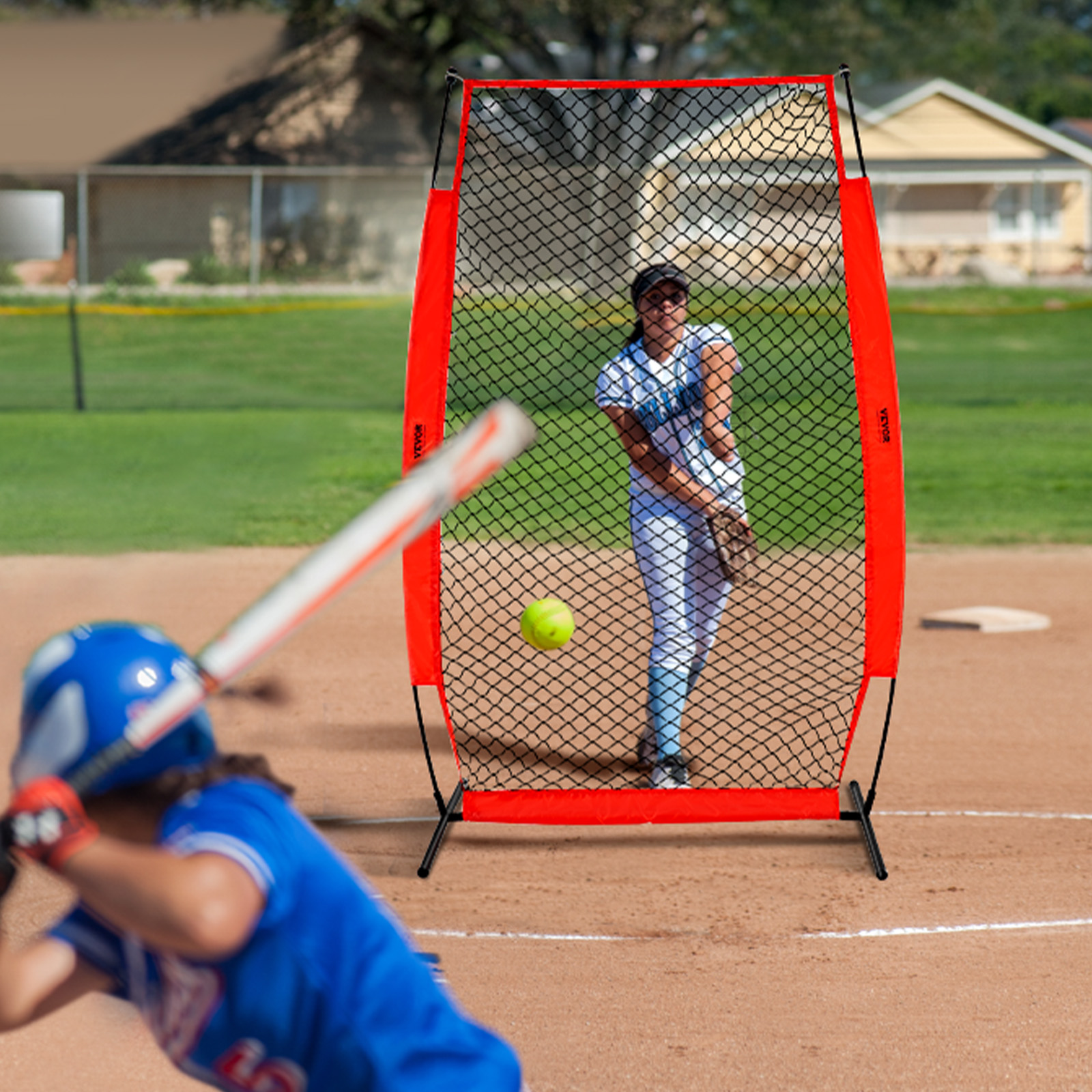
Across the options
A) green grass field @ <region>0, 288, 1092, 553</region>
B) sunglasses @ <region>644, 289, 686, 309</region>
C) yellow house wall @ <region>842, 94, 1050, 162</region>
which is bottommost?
green grass field @ <region>0, 288, 1092, 553</region>

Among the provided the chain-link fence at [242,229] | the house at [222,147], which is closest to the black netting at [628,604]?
the house at [222,147]

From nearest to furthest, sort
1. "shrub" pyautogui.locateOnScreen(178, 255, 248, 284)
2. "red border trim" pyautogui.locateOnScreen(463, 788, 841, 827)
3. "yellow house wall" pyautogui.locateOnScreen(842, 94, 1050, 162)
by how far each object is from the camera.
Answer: "red border trim" pyautogui.locateOnScreen(463, 788, 841, 827)
"shrub" pyautogui.locateOnScreen(178, 255, 248, 284)
"yellow house wall" pyautogui.locateOnScreen(842, 94, 1050, 162)

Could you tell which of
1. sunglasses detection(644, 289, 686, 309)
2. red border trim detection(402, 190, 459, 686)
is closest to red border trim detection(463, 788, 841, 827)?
red border trim detection(402, 190, 459, 686)

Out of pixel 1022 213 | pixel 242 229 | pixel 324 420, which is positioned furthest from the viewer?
pixel 1022 213

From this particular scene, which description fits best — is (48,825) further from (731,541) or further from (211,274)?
(211,274)

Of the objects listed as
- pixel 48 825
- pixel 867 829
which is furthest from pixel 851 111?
pixel 48 825

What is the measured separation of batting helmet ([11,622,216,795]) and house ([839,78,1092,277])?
37.3 meters

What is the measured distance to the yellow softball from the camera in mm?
6000

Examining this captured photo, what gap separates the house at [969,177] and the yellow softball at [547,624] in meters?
33.3

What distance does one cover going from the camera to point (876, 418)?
513cm

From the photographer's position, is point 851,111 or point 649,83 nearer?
point 851,111

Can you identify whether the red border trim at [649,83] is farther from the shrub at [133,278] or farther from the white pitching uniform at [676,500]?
the shrub at [133,278]

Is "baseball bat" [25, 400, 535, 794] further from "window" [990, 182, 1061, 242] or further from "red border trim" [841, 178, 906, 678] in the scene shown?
"window" [990, 182, 1061, 242]

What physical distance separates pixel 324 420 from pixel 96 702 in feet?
55.8
